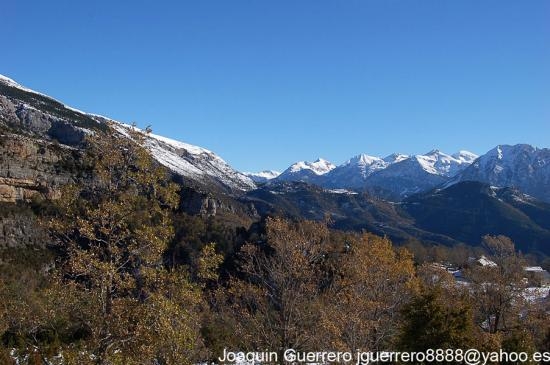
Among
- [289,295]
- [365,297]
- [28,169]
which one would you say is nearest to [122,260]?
[289,295]

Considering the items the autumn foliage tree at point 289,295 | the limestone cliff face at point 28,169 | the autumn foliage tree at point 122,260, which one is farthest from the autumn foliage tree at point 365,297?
the limestone cliff face at point 28,169

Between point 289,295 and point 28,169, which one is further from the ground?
point 28,169

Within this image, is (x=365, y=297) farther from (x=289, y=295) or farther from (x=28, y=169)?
(x=28, y=169)

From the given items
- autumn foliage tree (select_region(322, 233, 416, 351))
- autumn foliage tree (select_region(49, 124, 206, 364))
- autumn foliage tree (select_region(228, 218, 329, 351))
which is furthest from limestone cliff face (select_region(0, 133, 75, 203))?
autumn foliage tree (select_region(49, 124, 206, 364))

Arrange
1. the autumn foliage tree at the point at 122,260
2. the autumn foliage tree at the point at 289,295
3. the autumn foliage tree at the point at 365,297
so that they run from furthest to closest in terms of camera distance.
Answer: the autumn foliage tree at the point at 289,295, the autumn foliage tree at the point at 365,297, the autumn foliage tree at the point at 122,260

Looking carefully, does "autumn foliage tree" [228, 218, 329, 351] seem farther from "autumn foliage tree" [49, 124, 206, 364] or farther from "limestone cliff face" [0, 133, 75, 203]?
"limestone cliff face" [0, 133, 75, 203]

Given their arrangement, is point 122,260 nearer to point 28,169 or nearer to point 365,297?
point 365,297

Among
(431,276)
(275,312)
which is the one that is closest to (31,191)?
(431,276)

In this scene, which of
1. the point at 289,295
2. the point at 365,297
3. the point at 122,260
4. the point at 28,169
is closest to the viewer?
the point at 122,260

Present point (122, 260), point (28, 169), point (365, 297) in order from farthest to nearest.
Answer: point (28, 169)
point (365, 297)
point (122, 260)

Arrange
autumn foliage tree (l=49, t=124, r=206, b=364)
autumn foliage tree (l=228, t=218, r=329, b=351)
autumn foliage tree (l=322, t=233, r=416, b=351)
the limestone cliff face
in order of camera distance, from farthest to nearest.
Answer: the limestone cliff face, autumn foliage tree (l=228, t=218, r=329, b=351), autumn foliage tree (l=322, t=233, r=416, b=351), autumn foliage tree (l=49, t=124, r=206, b=364)

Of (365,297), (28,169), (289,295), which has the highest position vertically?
(28,169)

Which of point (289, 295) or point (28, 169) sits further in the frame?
point (28, 169)

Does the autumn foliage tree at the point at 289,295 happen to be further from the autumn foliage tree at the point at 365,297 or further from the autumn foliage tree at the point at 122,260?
the autumn foliage tree at the point at 122,260
